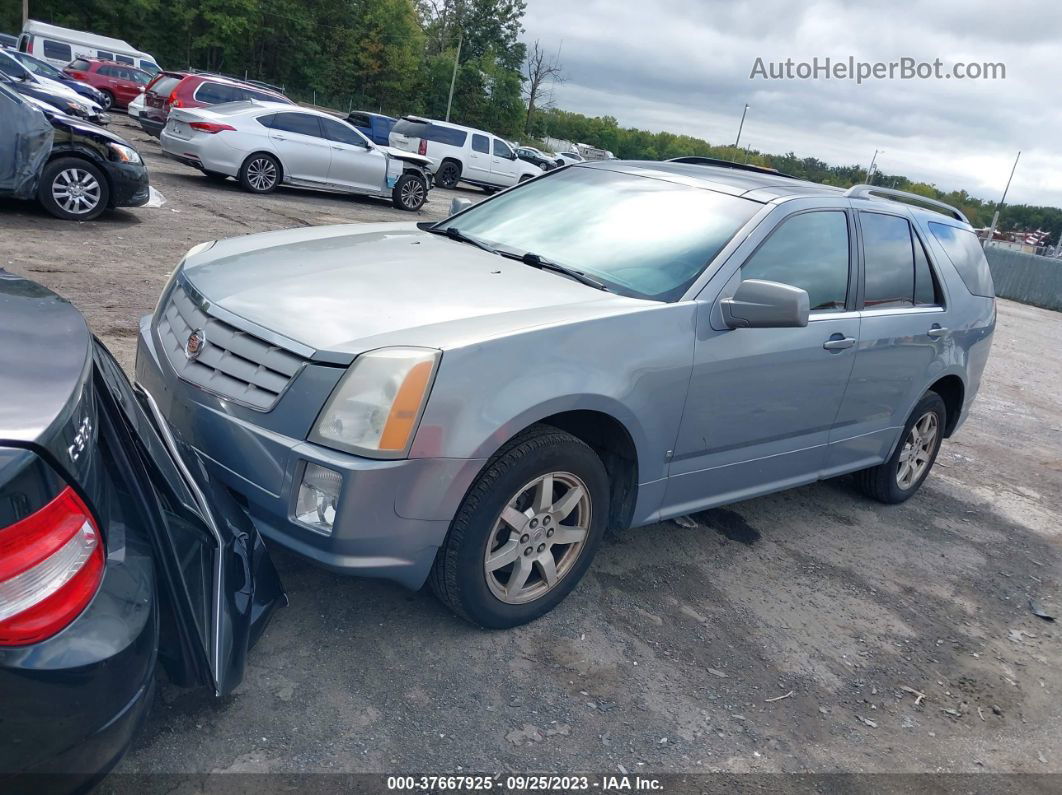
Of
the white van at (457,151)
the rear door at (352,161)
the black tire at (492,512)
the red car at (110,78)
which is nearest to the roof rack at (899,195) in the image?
the black tire at (492,512)

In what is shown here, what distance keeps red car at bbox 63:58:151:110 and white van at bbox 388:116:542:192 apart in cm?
931

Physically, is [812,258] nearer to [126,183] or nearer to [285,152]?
[126,183]

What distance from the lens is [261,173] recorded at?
14891 millimetres

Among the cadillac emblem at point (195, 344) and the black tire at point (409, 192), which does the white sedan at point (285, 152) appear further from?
the cadillac emblem at point (195, 344)

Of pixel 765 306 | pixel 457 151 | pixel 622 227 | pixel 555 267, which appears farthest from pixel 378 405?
pixel 457 151

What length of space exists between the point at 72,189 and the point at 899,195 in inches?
326

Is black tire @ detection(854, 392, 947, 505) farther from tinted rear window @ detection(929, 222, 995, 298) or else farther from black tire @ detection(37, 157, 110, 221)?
black tire @ detection(37, 157, 110, 221)

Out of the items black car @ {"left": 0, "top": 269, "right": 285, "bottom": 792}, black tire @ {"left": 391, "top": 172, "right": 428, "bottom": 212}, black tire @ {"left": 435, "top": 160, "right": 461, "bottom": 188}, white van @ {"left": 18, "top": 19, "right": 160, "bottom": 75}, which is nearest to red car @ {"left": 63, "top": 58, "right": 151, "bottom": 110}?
white van @ {"left": 18, "top": 19, "right": 160, "bottom": 75}

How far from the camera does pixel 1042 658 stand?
4027 mm

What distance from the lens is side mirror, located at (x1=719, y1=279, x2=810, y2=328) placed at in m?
3.44

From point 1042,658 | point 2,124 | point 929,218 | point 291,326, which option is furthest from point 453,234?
point 2,124

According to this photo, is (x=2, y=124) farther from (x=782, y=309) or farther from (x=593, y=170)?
(x=782, y=309)

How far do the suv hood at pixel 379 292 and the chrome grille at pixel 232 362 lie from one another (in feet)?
0.24

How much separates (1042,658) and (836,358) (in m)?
1.65
